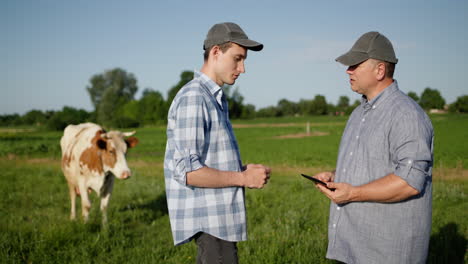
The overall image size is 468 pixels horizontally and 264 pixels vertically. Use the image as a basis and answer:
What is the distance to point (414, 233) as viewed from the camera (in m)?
2.20

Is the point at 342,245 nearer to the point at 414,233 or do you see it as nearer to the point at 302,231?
the point at 414,233

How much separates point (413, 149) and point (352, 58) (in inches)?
27.8

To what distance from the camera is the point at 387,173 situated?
2244mm

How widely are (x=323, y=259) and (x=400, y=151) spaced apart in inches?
101

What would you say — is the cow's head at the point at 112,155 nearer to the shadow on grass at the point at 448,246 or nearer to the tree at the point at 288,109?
the shadow on grass at the point at 448,246

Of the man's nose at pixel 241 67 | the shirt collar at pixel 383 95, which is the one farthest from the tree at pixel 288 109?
the man's nose at pixel 241 67

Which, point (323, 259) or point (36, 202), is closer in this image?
point (323, 259)

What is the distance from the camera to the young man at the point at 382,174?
6.82 feet

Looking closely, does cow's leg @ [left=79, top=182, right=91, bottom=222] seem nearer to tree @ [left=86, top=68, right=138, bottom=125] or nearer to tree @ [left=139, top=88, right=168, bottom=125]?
tree @ [left=139, top=88, right=168, bottom=125]

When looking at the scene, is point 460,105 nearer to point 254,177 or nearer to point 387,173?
point 387,173

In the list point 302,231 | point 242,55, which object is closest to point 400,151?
point 242,55

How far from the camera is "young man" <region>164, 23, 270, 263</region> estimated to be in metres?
2.08

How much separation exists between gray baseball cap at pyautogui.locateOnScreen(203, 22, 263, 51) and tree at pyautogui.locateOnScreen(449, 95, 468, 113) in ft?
249

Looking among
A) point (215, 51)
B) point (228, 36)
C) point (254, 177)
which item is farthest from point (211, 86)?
point (254, 177)
